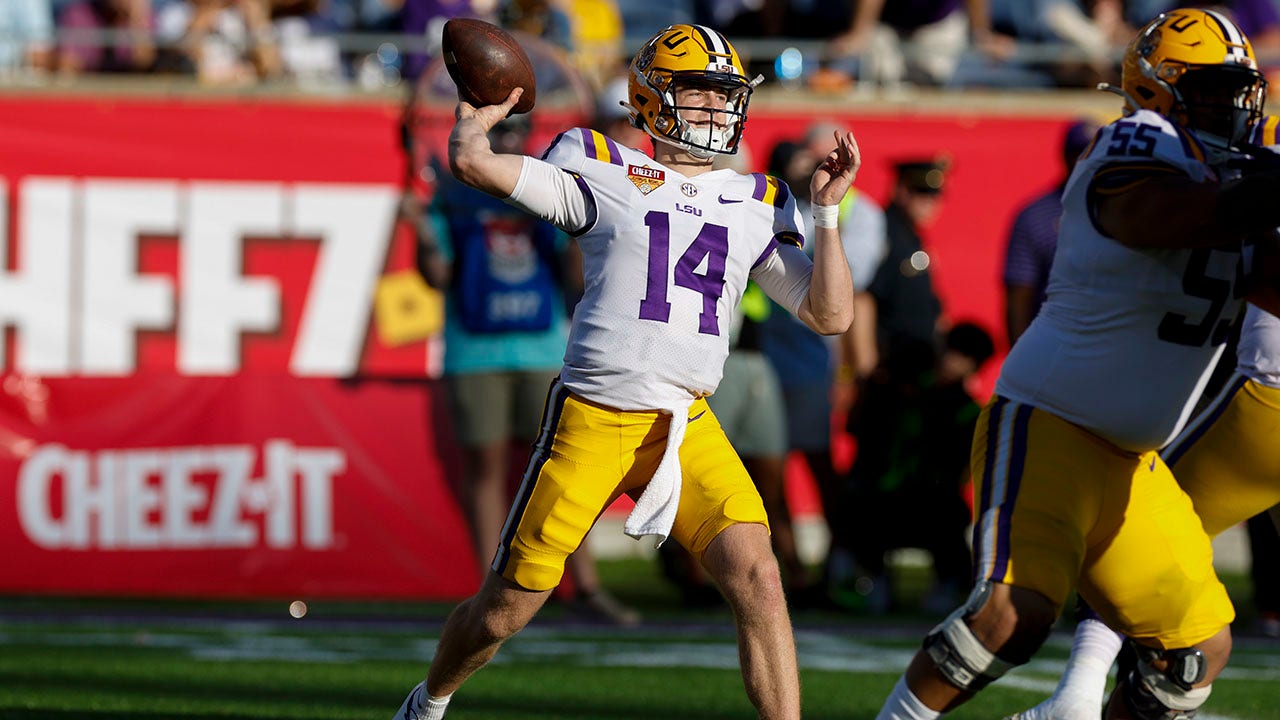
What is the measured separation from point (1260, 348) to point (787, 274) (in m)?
1.36

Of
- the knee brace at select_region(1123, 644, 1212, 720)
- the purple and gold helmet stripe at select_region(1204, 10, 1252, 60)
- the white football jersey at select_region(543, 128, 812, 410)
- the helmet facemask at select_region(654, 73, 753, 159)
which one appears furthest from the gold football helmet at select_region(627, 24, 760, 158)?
the knee brace at select_region(1123, 644, 1212, 720)

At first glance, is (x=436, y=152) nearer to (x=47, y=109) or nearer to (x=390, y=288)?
(x=390, y=288)

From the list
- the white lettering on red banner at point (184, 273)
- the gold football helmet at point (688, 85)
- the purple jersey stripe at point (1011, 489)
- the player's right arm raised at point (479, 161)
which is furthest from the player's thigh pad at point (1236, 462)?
the white lettering on red banner at point (184, 273)

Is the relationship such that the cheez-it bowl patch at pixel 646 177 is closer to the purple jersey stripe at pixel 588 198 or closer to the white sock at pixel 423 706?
the purple jersey stripe at pixel 588 198

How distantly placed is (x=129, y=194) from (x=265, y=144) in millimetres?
803

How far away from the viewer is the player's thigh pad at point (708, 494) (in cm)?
453

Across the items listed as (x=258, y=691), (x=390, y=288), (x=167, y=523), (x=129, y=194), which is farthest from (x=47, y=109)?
(x=258, y=691)

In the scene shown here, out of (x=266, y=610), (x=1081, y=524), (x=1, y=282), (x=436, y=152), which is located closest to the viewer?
(x=1081, y=524)

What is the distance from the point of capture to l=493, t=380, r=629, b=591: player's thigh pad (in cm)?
454

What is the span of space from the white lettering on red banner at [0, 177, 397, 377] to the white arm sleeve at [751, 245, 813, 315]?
580cm

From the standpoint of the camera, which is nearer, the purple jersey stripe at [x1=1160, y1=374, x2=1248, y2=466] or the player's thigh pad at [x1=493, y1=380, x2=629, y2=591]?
the player's thigh pad at [x1=493, y1=380, x2=629, y2=591]

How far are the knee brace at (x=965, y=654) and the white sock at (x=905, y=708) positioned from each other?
99 millimetres

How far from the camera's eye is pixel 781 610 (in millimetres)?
4445

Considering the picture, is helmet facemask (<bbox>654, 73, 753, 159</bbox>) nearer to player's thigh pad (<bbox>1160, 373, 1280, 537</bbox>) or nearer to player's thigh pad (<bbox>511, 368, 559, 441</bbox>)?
player's thigh pad (<bbox>1160, 373, 1280, 537</bbox>)
